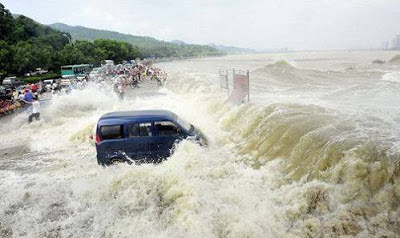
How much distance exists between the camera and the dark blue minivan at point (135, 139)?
439 inches

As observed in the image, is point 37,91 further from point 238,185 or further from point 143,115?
point 238,185

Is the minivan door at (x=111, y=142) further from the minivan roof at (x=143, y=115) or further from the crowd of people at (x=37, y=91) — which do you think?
the crowd of people at (x=37, y=91)

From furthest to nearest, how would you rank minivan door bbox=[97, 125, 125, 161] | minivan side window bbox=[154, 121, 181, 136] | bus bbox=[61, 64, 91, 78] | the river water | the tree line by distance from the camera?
the tree line → bus bbox=[61, 64, 91, 78] → minivan side window bbox=[154, 121, 181, 136] → minivan door bbox=[97, 125, 125, 161] → the river water

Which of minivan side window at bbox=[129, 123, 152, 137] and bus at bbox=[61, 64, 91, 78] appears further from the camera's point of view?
bus at bbox=[61, 64, 91, 78]

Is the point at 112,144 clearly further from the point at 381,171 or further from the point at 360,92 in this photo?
the point at 360,92

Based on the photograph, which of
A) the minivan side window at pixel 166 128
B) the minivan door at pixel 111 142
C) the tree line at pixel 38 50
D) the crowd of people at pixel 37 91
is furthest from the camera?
the tree line at pixel 38 50

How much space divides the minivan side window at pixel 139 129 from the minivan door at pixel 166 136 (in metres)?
0.26

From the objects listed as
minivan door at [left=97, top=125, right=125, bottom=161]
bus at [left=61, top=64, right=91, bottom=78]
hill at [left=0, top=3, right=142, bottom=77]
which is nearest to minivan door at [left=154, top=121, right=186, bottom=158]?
minivan door at [left=97, top=125, right=125, bottom=161]

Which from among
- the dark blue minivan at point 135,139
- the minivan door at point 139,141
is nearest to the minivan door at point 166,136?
the dark blue minivan at point 135,139

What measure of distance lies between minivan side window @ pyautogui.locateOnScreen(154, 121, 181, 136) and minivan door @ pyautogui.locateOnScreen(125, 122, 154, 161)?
260mm

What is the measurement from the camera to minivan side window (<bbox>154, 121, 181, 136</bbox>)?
11.3 m

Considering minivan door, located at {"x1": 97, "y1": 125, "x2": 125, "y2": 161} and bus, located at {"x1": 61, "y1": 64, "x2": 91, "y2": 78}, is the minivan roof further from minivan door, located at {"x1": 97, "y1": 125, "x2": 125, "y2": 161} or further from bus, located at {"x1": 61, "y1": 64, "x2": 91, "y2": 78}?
bus, located at {"x1": 61, "y1": 64, "x2": 91, "y2": 78}

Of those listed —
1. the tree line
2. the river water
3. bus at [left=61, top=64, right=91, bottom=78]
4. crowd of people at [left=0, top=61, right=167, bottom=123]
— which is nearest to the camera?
the river water

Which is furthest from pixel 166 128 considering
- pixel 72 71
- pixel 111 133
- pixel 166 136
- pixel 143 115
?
pixel 72 71
